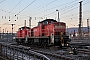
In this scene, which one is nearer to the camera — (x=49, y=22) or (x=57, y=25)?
(x=57, y=25)

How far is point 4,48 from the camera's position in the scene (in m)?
16.4

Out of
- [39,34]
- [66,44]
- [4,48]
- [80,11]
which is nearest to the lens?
[4,48]

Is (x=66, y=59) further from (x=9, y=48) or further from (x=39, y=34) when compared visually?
(x=39, y=34)

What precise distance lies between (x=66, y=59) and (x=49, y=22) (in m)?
12.5

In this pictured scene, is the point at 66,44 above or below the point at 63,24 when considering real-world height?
below

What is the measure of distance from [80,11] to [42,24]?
20.4 metres

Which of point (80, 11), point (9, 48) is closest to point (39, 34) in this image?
point (9, 48)

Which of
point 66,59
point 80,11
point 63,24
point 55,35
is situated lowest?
point 66,59

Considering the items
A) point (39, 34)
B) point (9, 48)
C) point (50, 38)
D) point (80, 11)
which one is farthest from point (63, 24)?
point (80, 11)

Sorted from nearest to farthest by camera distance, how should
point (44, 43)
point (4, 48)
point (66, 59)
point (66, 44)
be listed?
point (66, 59) < point (4, 48) < point (66, 44) < point (44, 43)

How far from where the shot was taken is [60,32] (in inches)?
891

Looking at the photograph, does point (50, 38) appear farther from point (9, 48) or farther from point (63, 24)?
point (9, 48)

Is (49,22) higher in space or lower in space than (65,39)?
higher

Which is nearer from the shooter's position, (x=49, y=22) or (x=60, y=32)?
(x=60, y=32)
